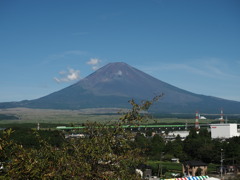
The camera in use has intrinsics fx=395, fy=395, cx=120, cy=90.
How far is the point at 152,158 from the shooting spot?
137 feet

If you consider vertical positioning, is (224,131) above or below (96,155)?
below

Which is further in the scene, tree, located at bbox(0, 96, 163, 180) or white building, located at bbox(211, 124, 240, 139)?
white building, located at bbox(211, 124, 240, 139)

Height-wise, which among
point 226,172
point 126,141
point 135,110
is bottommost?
point 226,172

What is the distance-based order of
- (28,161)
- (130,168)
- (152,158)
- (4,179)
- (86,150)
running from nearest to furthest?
(4,179) < (28,161) < (86,150) < (130,168) < (152,158)

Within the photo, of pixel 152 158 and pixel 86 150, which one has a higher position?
pixel 86 150

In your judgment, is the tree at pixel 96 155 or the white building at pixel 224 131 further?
the white building at pixel 224 131

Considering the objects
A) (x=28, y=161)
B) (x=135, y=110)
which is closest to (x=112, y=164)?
(x=135, y=110)

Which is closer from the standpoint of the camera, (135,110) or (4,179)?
(4,179)

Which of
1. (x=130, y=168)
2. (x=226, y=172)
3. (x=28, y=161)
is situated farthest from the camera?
(x=226, y=172)

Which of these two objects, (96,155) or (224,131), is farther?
(224,131)

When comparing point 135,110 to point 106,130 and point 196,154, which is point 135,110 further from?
point 196,154

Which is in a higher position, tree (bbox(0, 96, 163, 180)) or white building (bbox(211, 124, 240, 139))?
tree (bbox(0, 96, 163, 180))

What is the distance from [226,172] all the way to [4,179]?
30.4 m

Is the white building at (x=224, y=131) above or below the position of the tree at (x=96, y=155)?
below
